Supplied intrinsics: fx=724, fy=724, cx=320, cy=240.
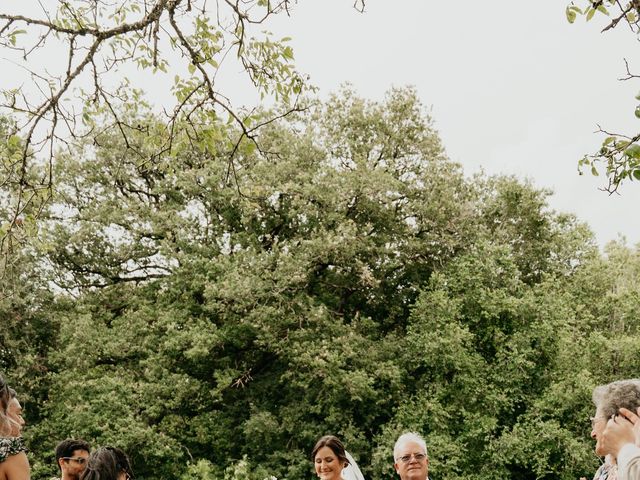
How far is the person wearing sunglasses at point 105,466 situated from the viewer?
4.42 meters

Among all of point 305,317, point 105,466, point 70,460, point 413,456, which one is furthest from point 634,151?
point 305,317

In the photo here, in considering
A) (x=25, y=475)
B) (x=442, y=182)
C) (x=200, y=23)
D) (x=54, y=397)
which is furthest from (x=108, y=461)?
(x=442, y=182)

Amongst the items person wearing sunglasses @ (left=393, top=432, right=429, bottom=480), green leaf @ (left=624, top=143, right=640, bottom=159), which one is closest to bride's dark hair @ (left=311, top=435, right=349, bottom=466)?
person wearing sunglasses @ (left=393, top=432, right=429, bottom=480)

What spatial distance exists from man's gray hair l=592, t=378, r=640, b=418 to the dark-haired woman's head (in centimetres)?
249

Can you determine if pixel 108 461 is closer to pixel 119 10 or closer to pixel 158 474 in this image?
pixel 119 10

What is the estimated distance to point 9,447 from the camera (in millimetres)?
3312

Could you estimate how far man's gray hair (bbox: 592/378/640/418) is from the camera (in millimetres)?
3186

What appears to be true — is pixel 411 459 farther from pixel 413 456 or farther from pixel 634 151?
pixel 634 151

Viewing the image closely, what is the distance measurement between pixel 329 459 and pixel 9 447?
103 inches

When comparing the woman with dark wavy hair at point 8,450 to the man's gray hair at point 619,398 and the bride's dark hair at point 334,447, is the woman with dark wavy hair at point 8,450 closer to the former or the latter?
the bride's dark hair at point 334,447

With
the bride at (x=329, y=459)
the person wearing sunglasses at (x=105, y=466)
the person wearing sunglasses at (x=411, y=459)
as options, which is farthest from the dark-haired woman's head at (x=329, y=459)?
the person wearing sunglasses at (x=105, y=466)

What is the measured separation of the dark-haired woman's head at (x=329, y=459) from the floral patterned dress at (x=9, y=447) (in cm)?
250

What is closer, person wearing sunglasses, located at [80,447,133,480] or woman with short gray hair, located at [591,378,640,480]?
woman with short gray hair, located at [591,378,640,480]

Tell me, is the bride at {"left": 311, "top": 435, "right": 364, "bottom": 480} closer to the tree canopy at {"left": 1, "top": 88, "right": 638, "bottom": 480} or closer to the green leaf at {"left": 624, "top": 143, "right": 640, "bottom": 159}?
the green leaf at {"left": 624, "top": 143, "right": 640, "bottom": 159}
